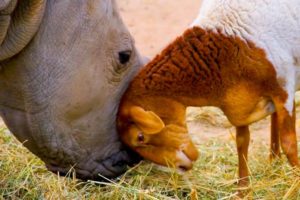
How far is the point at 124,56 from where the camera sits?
13.3ft

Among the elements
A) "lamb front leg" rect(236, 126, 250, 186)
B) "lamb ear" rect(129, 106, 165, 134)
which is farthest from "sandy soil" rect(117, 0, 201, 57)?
"lamb ear" rect(129, 106, 165, 134)

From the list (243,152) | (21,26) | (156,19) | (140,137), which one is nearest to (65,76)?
(21,26)

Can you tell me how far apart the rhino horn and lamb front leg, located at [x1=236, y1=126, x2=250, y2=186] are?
1194 mm

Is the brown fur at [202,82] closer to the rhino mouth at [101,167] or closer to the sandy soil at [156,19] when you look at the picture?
the rhino mouth at [101,167]

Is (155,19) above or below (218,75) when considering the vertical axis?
below

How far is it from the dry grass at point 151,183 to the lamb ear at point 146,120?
0.38m

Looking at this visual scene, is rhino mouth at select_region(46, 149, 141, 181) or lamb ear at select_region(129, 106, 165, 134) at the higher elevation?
lamb ear at select_region(129, 106, 165, 134)

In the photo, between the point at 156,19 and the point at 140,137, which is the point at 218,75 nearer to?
the point at 140,137

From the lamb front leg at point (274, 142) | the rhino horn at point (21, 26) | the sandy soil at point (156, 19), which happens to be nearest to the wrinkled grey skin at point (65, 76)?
the rhino horn at point (21, 26)

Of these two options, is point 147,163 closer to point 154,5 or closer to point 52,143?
point 52,143

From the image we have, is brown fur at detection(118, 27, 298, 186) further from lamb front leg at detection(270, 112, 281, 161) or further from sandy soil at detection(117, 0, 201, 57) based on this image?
sandy soil at detection(117, 0, 201, 57)

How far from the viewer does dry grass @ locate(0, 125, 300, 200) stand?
4.24 m

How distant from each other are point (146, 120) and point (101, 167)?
15.2 inches

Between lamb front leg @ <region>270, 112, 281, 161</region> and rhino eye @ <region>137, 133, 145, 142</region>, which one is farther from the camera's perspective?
lamb front leg @ <region>270, 112, 281, 161</region>
